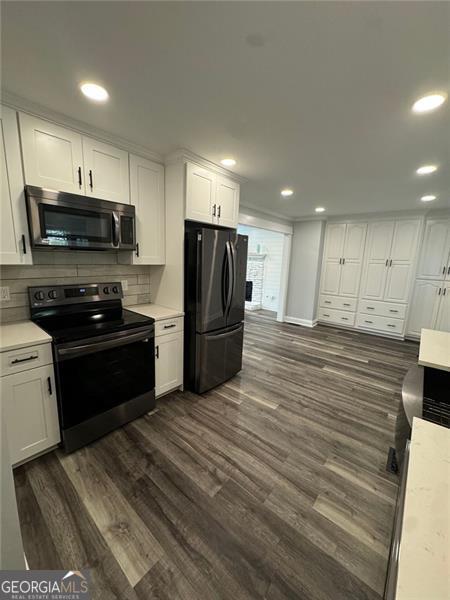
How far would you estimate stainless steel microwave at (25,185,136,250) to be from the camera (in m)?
1.73

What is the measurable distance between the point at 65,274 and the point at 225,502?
86.3 inches

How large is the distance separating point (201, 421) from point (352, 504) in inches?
50.2

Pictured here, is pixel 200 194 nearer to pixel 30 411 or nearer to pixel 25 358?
pixel 25 358

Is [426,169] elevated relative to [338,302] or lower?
elevated

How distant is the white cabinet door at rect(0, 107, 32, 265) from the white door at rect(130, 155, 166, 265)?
0.84 meters

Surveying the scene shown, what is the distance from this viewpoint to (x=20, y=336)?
167cm

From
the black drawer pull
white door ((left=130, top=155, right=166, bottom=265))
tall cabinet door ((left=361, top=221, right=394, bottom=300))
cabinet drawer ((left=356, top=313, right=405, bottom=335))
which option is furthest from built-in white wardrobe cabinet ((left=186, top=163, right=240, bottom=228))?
cabinet drawer ((left=356, top=313, right=405, bottom=335))

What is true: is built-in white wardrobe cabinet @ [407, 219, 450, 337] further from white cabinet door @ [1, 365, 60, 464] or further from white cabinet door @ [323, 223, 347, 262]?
white cabinet door @ [1, 365, 60, 464]

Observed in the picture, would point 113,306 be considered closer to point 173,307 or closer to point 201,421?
point 173,307

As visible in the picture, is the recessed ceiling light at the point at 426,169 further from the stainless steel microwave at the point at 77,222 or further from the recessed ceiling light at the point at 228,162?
the stainless steel microwave at the point at 77,222

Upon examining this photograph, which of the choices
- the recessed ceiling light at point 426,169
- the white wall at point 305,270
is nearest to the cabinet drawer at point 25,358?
the recessed ceiling light at point 426,169

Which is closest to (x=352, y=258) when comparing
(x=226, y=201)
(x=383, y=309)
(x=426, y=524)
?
(x=383, y=309)

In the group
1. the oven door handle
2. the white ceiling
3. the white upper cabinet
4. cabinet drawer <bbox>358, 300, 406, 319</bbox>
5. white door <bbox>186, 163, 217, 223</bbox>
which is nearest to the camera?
the white ceiling

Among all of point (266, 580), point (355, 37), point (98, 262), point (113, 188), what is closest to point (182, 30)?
point (355, 37)
